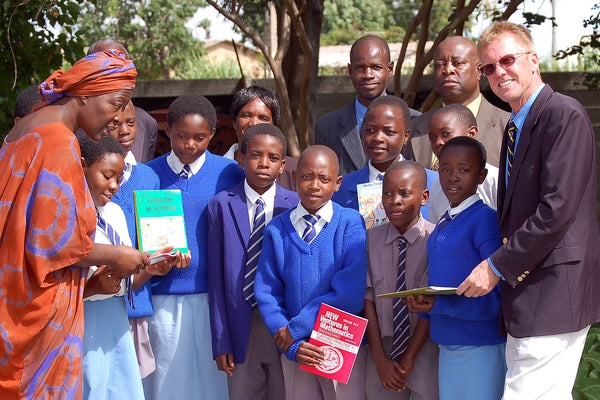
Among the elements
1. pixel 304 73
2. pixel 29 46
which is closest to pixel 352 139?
pixel 304 73

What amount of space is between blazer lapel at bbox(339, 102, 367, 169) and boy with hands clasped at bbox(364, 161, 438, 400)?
1085mm

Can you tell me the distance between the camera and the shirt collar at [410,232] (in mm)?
3883

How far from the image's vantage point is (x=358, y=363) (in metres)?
3.97

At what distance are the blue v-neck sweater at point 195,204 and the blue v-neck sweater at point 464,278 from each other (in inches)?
56.8

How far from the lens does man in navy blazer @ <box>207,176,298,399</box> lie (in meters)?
4.07

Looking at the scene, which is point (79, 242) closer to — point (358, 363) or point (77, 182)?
point (77, 182)

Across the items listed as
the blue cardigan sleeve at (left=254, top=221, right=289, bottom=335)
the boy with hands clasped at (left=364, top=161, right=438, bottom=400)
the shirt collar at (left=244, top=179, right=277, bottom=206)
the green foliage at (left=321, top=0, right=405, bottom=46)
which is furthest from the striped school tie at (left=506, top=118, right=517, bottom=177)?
the green foliage at (left=321, top=0, right=405, bottom=46)

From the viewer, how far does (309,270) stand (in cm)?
391

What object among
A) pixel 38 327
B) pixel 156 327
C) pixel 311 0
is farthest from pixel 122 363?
pixel 311 0

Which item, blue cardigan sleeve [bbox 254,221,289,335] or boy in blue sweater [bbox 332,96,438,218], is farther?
boy in blue sweater [bbox 332,96,438,218]

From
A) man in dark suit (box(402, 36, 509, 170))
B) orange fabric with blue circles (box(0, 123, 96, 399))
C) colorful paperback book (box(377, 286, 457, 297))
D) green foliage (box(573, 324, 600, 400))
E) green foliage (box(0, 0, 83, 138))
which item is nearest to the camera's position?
→ orange fabric with blue circles (box(0, 123, 96, 399))

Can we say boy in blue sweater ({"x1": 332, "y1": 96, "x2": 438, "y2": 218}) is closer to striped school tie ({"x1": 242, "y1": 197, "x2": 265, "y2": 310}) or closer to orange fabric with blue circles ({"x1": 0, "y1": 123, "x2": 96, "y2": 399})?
striped school tie ({"x1": 242, "y1": 197, "x2": 265, "y2": 310})

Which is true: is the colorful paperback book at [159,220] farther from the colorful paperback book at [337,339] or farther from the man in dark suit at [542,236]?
the man in dark suit at [542,236]

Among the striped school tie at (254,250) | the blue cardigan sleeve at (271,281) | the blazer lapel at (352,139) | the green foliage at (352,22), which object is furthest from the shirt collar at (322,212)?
the green foliage at (352,22)
